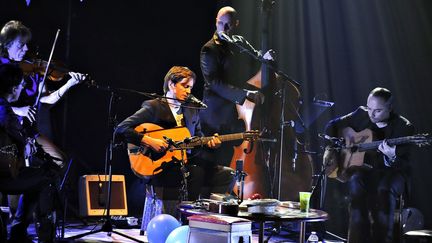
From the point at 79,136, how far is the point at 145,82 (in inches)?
41.3

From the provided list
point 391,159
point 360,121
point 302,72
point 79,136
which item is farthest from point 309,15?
point 79,136

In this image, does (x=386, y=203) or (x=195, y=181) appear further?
(x=195, y=181)

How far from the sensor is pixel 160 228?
4.75 metres

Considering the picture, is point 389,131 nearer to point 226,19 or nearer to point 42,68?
point 226,19

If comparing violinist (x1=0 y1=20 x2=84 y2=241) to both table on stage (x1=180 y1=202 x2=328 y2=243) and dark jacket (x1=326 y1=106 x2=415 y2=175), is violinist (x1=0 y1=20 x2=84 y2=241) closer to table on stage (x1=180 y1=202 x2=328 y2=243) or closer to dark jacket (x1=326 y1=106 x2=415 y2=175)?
table on stage (x1=180 y1=202 x2=328 y2=243)

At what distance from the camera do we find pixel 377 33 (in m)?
6.52

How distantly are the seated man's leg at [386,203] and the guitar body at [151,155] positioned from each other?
1.97 m

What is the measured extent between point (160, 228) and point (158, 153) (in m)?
0.89

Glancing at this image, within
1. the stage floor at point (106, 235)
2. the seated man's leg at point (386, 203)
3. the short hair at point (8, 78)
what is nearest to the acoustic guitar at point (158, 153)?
the stage floor at point (106, 235)

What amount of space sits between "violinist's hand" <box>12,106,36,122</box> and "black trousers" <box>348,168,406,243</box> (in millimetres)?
3110

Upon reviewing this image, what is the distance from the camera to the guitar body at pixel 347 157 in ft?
18.5

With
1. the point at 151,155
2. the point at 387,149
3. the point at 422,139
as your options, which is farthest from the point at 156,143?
the point at 422,139

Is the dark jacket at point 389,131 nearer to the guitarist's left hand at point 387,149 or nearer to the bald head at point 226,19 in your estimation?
the guitarist's left hand at point 387,149

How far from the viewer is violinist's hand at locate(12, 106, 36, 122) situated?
5102mm
